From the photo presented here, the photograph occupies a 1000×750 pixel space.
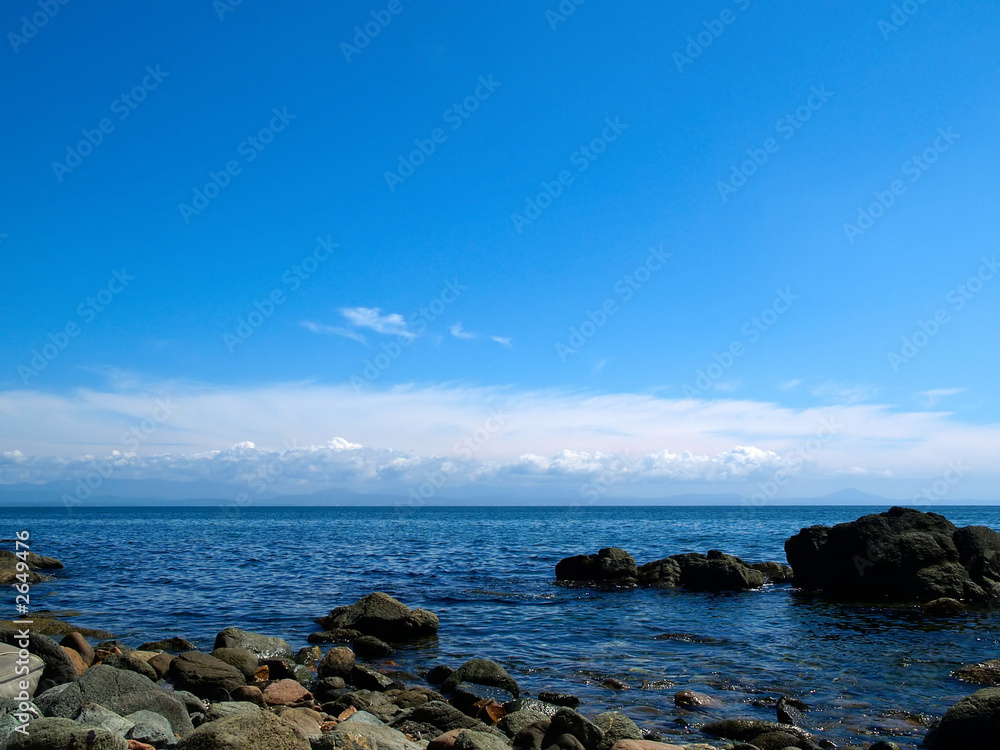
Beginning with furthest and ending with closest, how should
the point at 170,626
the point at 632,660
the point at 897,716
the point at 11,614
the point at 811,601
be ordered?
the point at 811,601 < the point at 11,614 < the point at 170,626 < the point at 632,660 < the point at 897,716

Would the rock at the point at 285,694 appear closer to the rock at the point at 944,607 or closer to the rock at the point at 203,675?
the rock at the point at 203,675

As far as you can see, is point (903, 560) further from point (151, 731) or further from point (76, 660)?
point (76, 660)

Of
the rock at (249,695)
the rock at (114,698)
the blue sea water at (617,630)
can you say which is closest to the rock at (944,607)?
the blue sea water at (617,630)

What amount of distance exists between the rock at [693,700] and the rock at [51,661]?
11.8m

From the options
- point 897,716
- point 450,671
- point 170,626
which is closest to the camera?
point 897,716

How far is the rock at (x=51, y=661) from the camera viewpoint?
12.5 meters

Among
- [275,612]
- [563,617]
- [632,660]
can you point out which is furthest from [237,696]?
[563,617]

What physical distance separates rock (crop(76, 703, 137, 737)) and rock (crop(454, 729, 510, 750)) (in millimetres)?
4691

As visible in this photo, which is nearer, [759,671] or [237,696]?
[237,696]

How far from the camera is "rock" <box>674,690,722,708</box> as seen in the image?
13.6m

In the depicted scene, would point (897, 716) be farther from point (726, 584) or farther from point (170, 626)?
point (170, 626)

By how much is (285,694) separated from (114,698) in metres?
3.23

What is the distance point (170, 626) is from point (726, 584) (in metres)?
23.3

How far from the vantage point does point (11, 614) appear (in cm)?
2294
